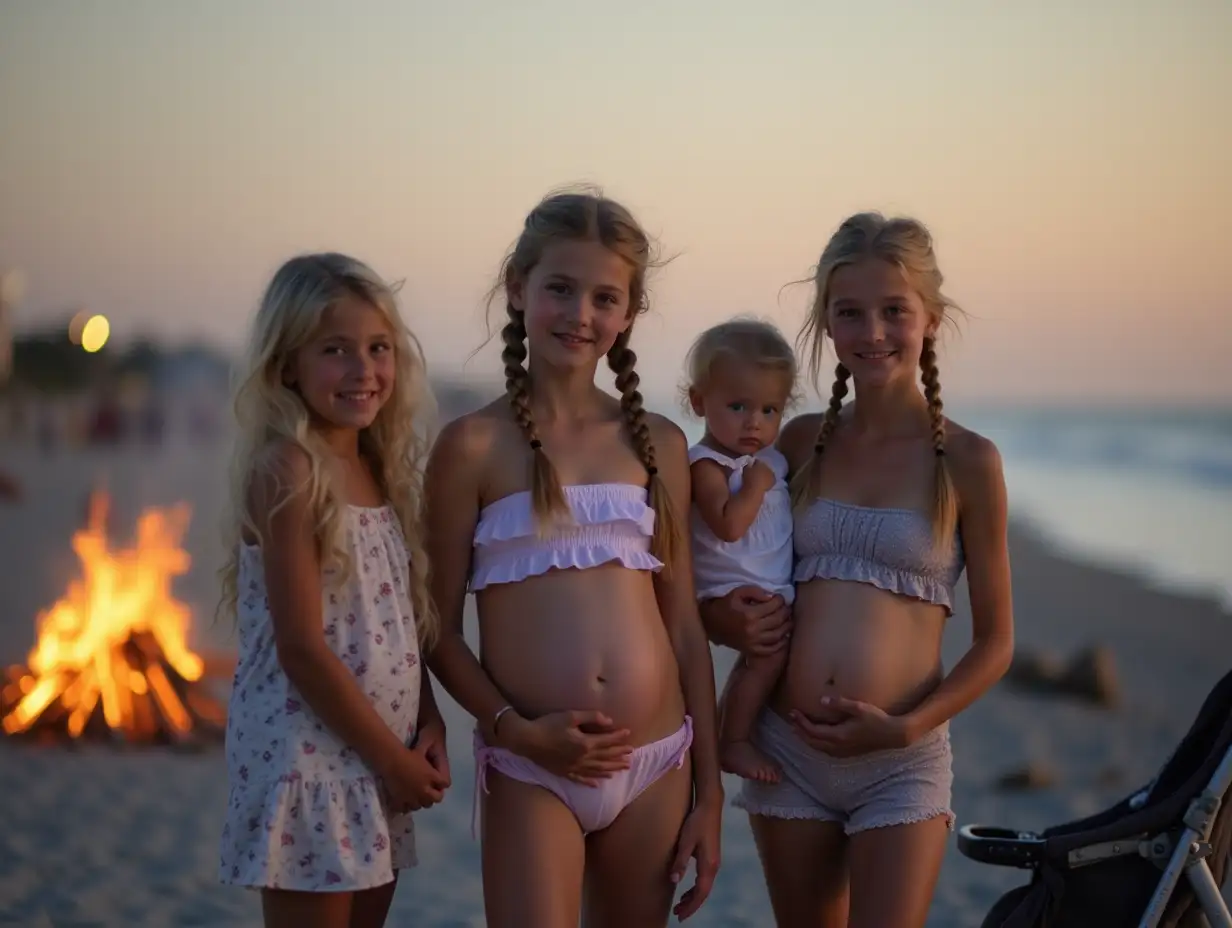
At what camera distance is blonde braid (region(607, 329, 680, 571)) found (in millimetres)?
3176

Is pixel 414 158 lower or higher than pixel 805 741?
higher

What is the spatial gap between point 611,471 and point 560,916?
1009mm

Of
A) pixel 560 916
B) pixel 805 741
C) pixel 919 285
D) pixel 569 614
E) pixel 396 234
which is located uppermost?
pixel 396 234

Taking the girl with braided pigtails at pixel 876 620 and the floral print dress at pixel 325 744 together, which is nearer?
the floral print dress at pixel 325 744

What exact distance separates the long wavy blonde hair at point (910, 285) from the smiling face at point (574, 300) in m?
0.60

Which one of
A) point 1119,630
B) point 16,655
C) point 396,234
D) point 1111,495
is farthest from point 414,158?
point 1111,495

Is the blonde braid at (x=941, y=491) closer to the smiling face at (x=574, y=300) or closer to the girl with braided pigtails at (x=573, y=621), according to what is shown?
the girl with braided pigtails at (x=573, y=621)

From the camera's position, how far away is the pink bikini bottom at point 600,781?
117 inches

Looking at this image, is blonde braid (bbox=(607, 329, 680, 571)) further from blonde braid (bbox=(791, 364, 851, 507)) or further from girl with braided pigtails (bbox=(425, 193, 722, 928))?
blonde braid (bbox=(791, 364, 851, 507))

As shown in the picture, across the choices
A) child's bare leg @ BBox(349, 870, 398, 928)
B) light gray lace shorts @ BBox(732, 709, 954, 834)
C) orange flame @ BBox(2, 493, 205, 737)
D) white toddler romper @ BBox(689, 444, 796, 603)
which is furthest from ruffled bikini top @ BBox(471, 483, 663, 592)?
orange flame @ BBox(2, 493, 205, 737)

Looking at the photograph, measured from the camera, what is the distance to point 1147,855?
2.89m

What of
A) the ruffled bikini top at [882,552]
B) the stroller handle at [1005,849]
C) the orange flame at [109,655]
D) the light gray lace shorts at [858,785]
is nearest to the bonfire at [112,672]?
the orange flame at [109,655]

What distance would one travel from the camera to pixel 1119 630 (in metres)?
12.4

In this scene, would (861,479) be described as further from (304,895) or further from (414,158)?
(414,158)
